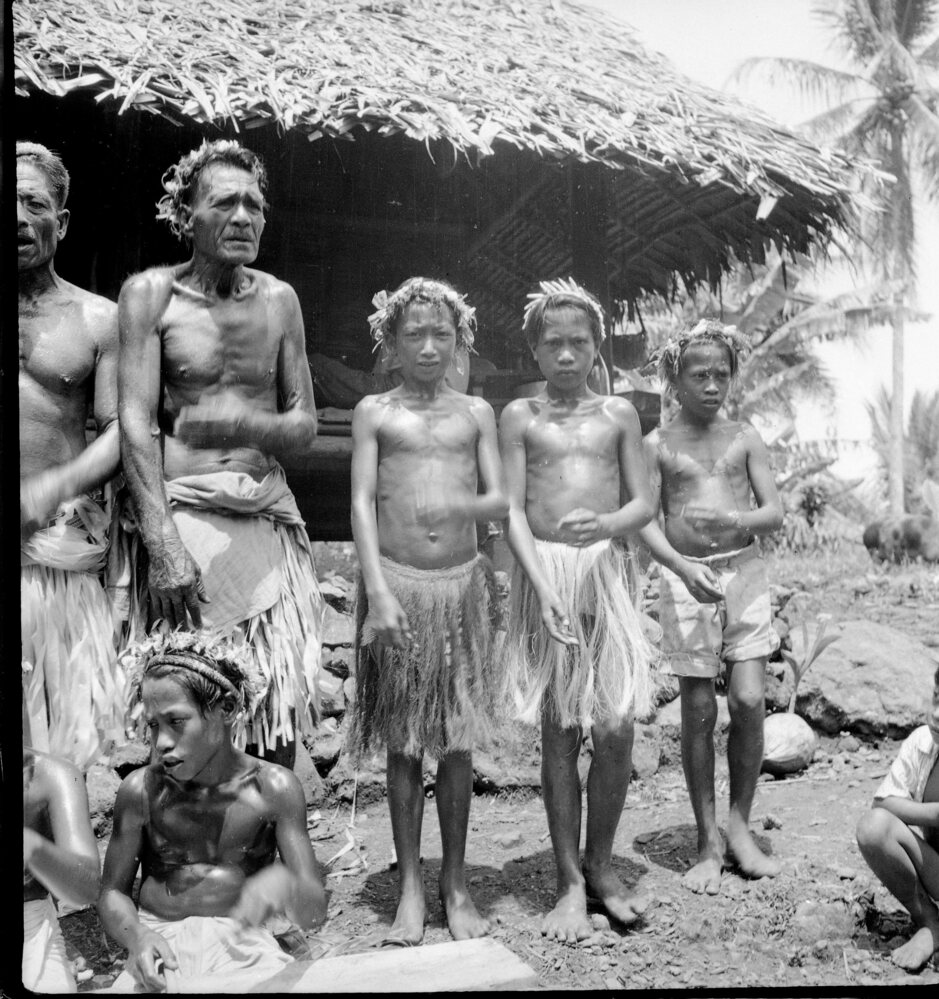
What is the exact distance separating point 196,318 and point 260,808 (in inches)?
50.1

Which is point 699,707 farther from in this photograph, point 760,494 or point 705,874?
point 760,494

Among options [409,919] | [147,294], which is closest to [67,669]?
[147,294]

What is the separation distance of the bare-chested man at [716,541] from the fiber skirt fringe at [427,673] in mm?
650

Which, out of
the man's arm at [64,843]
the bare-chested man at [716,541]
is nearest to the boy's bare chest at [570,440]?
the bare-chested man at [716,541]

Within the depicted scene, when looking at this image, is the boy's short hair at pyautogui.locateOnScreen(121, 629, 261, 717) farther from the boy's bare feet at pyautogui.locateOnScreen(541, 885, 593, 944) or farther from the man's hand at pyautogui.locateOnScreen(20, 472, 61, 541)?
the boy's bare feet at pyautogui.locateOnScreen(541, 885, 593, 944)

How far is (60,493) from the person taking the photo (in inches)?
113

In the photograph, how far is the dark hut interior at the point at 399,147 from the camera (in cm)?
329

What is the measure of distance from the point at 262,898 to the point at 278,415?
1.23 m

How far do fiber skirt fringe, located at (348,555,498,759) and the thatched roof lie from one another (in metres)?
1.25

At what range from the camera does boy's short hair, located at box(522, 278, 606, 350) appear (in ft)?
10.5

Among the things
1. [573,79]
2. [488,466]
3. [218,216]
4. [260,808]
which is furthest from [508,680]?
[573,79]

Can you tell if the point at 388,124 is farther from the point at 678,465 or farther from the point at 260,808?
the point at 260,808

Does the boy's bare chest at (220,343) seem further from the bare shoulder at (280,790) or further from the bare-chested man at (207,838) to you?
the bare shoulder at (280,790)

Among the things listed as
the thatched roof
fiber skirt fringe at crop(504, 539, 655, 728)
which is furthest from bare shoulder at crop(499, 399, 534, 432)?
the thatched roof
